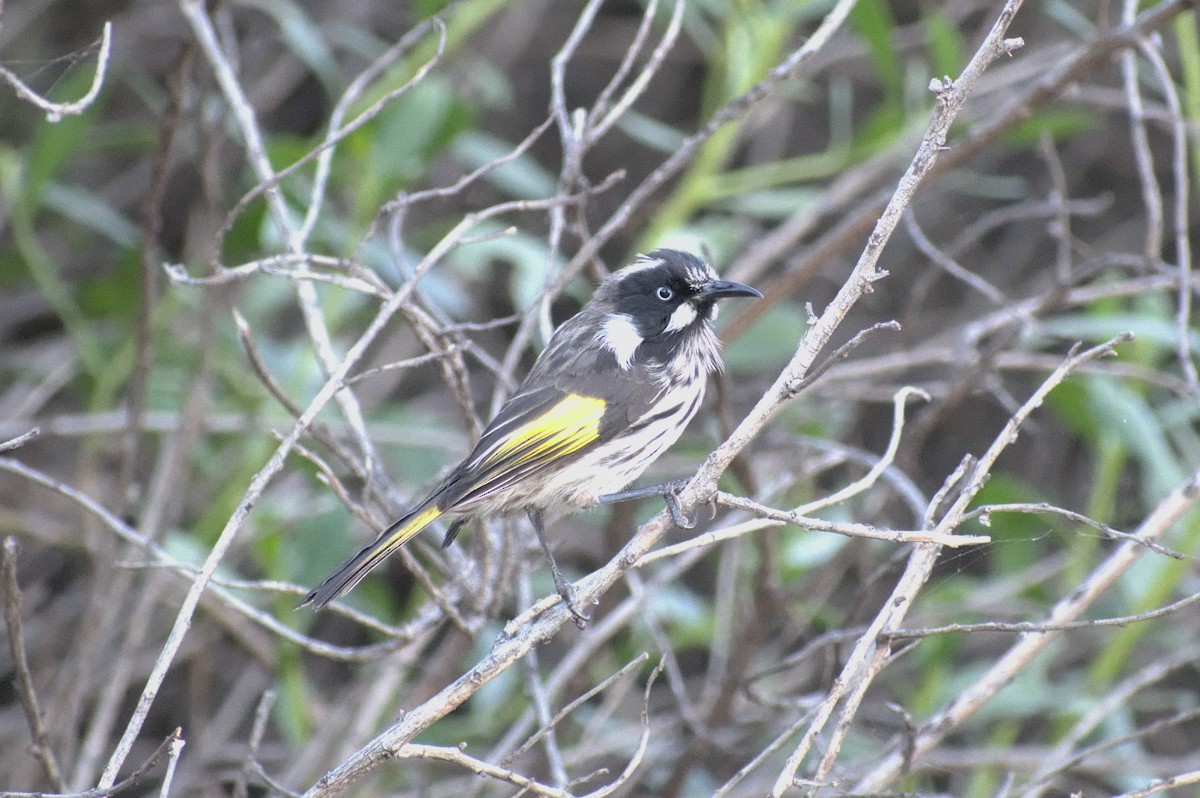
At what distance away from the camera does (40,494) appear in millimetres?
5109

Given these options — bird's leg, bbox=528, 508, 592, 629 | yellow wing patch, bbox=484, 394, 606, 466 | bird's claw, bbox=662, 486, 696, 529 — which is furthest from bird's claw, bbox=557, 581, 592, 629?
yellow wing patch, bbox=484, 394, 606, 466

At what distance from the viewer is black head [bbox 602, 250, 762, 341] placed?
396 cm

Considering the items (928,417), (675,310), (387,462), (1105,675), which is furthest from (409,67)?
(1105,675)

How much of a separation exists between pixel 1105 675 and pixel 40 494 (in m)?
4.03

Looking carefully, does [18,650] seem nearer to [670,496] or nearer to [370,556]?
[370,556]

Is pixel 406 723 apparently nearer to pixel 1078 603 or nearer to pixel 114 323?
pixel 1078 603

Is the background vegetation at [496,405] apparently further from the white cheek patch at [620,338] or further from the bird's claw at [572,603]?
the white cheek patch at [620,338]

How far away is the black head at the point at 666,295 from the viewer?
13.0 ft

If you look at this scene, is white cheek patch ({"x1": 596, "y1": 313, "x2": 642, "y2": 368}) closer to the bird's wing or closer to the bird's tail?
the bird's wing

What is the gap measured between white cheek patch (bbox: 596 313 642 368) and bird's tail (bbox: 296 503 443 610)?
3.04 ft

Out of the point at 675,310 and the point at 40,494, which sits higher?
the point at 675,310

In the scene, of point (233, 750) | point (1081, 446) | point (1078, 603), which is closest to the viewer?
point (1078, 603)

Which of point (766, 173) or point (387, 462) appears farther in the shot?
point (387, 462)

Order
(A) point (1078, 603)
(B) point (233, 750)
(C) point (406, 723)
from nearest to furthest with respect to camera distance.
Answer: (C) point (406, 723) → (A) point (1078, 603) → (B) point (233, 750)
